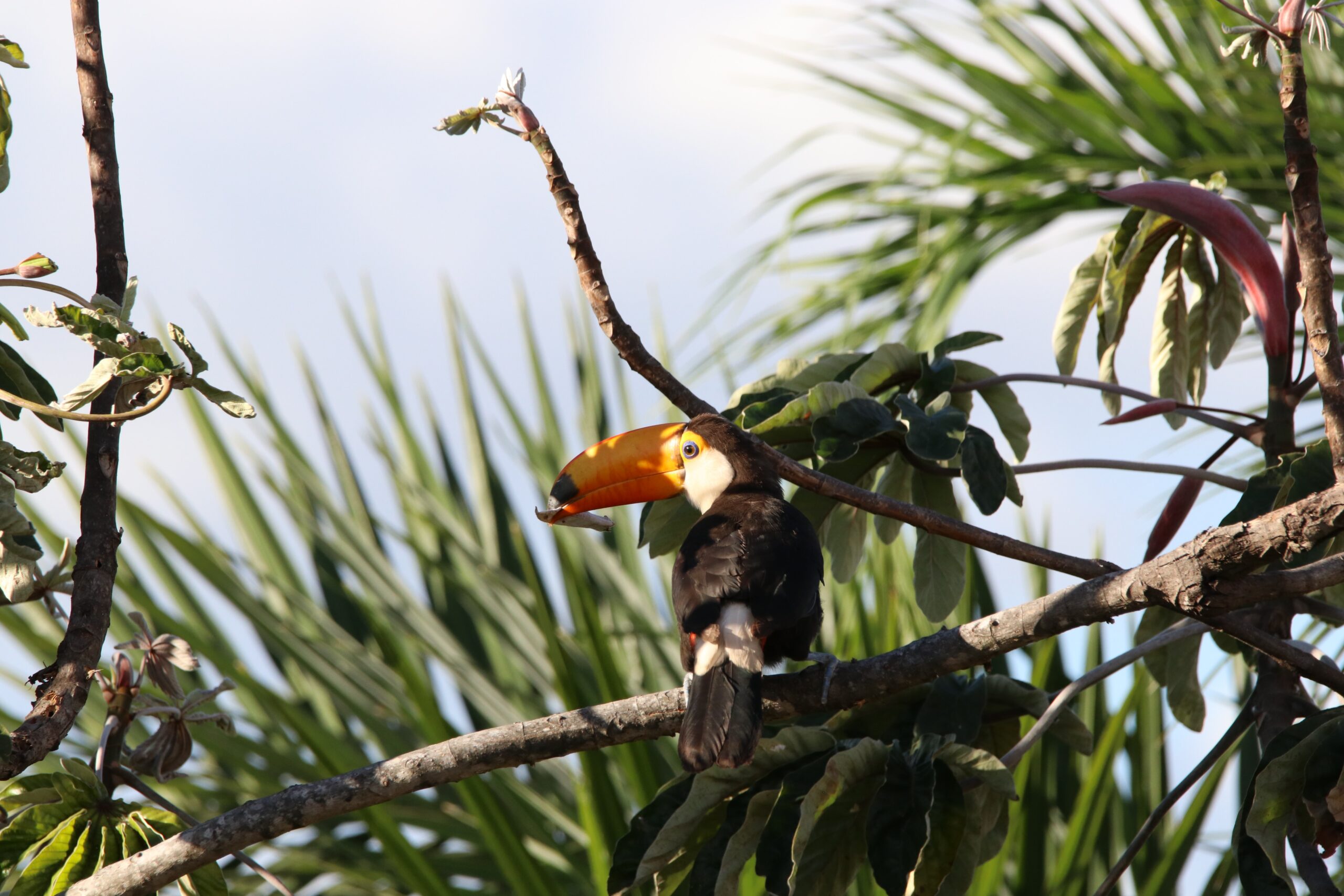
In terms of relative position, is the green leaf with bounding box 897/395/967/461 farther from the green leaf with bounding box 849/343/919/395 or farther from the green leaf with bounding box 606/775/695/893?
the green leaf with bounding box 606/775/695/893

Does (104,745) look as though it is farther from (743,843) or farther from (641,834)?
(743,843)

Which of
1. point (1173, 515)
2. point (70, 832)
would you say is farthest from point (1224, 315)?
point (70, 832)

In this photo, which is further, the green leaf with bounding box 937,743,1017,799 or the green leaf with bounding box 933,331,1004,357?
the green leaf with bounding box 933,331,1004,357

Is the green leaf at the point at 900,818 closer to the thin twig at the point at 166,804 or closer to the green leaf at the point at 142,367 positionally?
the thin twig at the point at 166,804

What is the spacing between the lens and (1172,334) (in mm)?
2195

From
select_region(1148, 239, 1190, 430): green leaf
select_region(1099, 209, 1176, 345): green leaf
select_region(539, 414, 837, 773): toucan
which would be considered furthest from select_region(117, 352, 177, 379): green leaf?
select_region(1148, 239, 1190, 430): green leaf

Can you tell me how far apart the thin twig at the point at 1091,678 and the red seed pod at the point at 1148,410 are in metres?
0.32

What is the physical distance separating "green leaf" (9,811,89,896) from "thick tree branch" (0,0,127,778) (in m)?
0.21

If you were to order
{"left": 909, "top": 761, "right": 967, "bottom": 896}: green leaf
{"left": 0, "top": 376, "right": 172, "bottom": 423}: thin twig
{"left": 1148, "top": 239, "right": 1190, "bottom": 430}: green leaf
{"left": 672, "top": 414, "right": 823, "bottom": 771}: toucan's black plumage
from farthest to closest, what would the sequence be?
{"left": 1148, "top": 239, "right": 1190, "bottom": 430}: green leaf → {"left": 672, "top": 414, "right": 823, "bottom": 771}: toucan's black plumage → {"left": 909, "top": 761, "right": 967, "bottom": 896}: green leaf → {"left": 0, "top": 376, "right": 172, "bottom": 423}: thin twig

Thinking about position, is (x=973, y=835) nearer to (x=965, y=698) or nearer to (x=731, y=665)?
(x=965, y=698)

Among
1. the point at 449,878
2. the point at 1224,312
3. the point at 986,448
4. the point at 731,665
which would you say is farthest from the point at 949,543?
the point at 449,878

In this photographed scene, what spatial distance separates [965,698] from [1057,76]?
127 inches

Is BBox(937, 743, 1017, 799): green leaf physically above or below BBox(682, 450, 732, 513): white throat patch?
below

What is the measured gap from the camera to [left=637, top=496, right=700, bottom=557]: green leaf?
2104 mm
